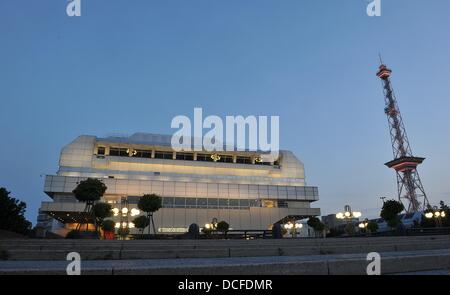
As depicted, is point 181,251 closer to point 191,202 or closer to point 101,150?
point 191,202

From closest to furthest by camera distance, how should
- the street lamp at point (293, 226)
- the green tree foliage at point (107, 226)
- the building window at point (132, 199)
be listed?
1. the green tree foliage at point (107, 226)
2. the street lamp at point (293, 226)
3. the building window at point (132, 199)

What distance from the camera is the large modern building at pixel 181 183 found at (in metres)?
56.3

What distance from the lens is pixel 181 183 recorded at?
5953 cm

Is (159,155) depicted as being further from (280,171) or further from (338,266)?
(338,266)

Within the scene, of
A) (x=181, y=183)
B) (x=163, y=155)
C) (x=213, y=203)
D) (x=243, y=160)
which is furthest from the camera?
(x=243, y=160)

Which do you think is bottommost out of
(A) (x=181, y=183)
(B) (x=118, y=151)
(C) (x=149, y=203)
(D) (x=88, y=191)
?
(C) (x=149, y=203)

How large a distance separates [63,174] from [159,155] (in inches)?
697

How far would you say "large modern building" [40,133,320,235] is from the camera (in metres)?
56.3

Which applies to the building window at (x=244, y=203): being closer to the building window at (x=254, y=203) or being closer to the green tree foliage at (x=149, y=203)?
the building window at (x=254, y=203)

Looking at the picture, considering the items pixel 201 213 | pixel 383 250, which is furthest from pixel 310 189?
pixel 383 250

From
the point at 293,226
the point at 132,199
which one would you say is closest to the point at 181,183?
the point at 132,199

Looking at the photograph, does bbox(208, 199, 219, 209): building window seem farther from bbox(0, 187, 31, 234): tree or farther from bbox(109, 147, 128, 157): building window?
bbox(0, 187, 31, 234): tree

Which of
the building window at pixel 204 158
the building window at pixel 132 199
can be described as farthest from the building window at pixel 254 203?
the building window at pixel 132 199

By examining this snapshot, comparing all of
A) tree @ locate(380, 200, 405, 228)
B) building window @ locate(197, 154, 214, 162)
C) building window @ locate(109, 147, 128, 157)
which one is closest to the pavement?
tree @ locate(380, 200, 405, 228)
